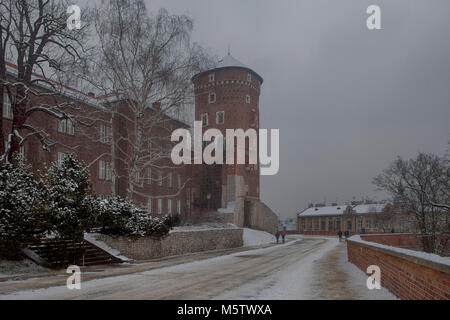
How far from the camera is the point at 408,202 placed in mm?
35375

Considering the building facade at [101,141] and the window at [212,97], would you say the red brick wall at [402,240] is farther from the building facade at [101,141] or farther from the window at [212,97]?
the window at [212,97]

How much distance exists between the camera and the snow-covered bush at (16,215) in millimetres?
12047

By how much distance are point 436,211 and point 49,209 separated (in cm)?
2959

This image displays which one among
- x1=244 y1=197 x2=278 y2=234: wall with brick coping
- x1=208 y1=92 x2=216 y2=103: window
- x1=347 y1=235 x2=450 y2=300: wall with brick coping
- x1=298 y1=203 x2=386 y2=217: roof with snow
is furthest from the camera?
x1=298 y1=203 x2=386 y2=217: roof with snow

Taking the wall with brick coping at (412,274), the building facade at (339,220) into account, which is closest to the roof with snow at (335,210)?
the building facade at (339,220)

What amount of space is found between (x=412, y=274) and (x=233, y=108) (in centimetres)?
3898

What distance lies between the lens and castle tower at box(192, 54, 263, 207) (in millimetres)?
43781

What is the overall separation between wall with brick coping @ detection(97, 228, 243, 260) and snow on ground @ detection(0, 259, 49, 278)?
173 inches

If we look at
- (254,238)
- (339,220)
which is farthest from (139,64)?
(339,220)

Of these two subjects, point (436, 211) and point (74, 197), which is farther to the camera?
point (436, 211)

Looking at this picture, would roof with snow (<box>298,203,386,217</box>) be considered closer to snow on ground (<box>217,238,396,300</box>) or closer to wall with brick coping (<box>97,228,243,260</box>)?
wall with brick coping (<box>97,228,243,260</box>)

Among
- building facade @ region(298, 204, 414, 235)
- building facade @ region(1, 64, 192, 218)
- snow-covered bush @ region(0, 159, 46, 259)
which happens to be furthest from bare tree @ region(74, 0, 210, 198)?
building facade @ region(298, 204, 414, 235)
